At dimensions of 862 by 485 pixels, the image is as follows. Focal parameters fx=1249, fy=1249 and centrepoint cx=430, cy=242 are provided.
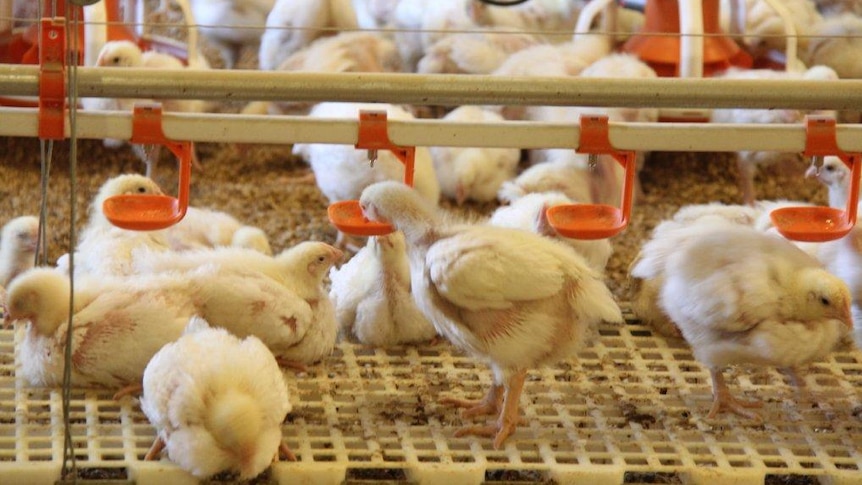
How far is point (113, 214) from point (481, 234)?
78cm

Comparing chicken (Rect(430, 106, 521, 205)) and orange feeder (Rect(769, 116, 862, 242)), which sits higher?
orange feeder (Rect(769, 116, 862, 242))

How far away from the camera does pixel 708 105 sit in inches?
101

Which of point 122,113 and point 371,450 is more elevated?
point 122,113

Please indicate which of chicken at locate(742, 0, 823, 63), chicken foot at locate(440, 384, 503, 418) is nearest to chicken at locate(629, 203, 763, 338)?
chicken foot at locate(440, 384, 503, 418)

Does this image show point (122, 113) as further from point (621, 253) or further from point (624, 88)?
point (621, 253)

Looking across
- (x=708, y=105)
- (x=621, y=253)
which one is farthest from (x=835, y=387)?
(x=621, y=253)

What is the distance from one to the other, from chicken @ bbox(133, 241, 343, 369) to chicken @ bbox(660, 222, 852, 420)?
33.6 inches

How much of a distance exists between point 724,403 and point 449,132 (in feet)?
3.00

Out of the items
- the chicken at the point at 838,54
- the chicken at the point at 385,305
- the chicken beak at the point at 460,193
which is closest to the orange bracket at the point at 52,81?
the chicken at the point at 385,305

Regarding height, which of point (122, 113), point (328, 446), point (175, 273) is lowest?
point (328, 446)

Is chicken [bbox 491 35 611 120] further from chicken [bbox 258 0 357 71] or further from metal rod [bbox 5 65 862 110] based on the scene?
metal rod [bbox 5 65 862 110]

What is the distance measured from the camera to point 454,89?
99.4 inches

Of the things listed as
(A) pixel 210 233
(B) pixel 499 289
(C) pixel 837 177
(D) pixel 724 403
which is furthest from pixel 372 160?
(C) pixel 837 177

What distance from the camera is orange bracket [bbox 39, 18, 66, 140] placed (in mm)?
2418
